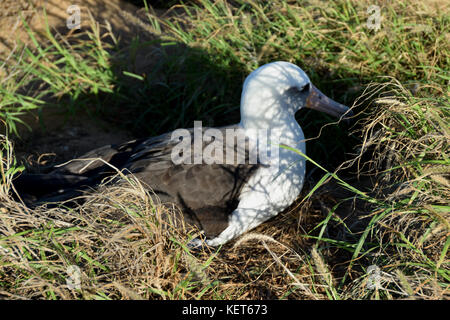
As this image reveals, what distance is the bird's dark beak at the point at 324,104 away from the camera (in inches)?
147

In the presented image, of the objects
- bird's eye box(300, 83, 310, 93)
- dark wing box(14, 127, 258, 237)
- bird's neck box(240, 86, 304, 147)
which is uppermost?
bird's eye box(300, 83, 310, 93)

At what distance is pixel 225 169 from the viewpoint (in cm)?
332

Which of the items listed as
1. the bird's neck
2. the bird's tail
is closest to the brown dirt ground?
the bird's tail

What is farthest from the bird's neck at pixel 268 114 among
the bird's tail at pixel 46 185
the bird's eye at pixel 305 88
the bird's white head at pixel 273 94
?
the bird's tail at pixel 46 185

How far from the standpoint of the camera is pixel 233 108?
428 centimetres

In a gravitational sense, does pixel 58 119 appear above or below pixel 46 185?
above

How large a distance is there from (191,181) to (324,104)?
1.23 m

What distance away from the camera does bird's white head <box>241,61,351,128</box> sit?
3557 mm

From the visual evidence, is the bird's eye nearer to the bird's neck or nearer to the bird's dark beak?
the bird's dark beak

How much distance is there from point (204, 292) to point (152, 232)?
39 cm

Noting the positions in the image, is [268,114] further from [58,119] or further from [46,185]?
[58,119]

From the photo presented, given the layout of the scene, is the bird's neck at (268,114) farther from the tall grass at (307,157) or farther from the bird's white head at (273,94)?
the tall grass at (307,157)

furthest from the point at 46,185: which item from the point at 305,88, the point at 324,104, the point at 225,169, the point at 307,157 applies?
the point at 324,104

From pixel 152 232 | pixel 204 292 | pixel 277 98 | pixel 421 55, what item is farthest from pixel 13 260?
pixel 421 55
